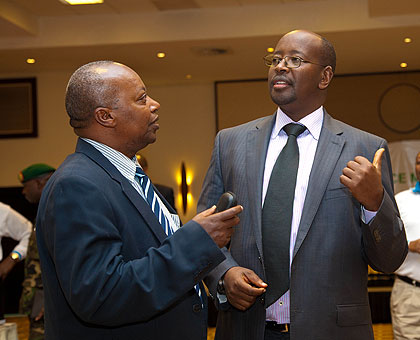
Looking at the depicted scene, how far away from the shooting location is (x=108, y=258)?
5.21ft

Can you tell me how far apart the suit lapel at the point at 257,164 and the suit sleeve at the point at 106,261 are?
578 millimetres

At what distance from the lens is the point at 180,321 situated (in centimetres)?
182

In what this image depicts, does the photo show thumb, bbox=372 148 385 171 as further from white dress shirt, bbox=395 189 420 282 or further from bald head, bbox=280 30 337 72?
white dress shirt, bbox=395 189 420 282

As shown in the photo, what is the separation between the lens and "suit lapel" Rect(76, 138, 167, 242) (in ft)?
5.80

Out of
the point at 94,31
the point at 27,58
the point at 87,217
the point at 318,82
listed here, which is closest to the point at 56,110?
the point at 27,58

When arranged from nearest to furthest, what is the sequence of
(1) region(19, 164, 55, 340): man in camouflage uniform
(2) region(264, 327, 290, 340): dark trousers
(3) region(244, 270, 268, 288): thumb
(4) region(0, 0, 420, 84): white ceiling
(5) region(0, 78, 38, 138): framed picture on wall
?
(3) region(244, 270, 268, 288): thumb
(2) region(264, 327, 290, 340): dark trousers
(1) region(19, 164, 55, 340): man in camouflage uniform
(4) region(0, 0, 420, 84): white ceiling
(5) region(0, 78, 38, 138): framed picture on wall

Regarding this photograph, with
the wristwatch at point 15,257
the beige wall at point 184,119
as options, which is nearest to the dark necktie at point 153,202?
the wristwatch at point 15,257

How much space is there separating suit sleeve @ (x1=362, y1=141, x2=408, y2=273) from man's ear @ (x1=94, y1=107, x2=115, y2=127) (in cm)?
93

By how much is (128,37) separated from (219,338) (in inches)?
254

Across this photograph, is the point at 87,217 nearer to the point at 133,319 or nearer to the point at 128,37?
the point at 133,319

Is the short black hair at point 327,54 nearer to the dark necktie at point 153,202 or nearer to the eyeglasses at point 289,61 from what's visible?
the eyeglasses at point 289,61

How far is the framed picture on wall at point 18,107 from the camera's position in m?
10.4

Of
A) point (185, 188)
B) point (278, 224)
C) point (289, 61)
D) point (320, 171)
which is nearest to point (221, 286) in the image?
point (278, 224)

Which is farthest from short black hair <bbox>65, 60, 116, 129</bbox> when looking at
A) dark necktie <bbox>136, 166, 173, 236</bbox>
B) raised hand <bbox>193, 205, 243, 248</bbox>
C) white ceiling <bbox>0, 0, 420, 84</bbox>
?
white ceiling <bbox>0, 0, 420, 84</bbox>
